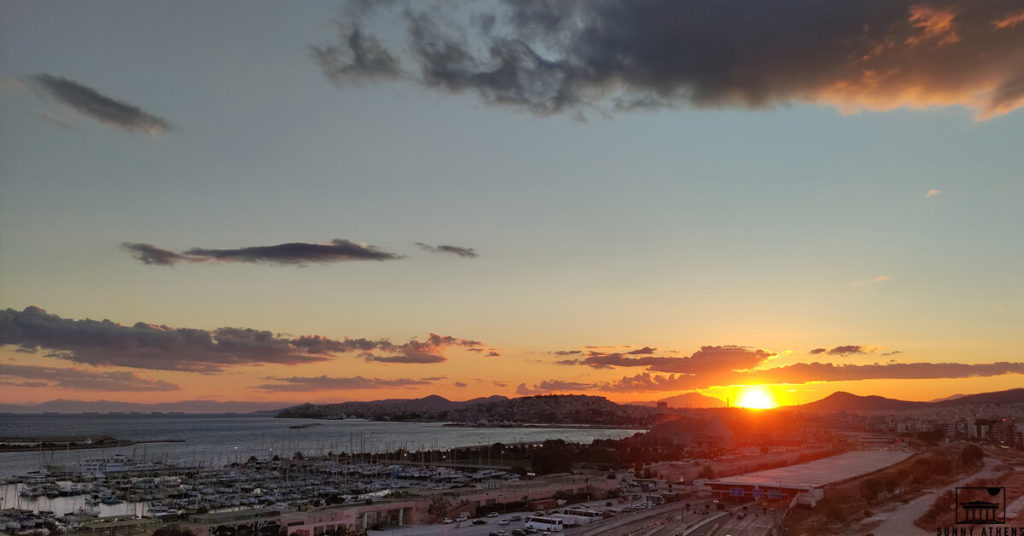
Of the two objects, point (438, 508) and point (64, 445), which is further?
point (64, 445)

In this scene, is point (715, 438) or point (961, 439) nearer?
point (715, 438)

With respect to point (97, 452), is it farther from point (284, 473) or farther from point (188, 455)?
point (284, 473)

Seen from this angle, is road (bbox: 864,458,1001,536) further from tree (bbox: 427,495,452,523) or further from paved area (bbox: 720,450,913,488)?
tree (bbox: 427,495,452,523)

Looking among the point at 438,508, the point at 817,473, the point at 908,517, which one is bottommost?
the point at 817,473

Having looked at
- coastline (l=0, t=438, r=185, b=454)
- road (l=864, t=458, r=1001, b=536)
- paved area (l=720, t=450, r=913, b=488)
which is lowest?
coastline (l=0, t=438, r=185, b=454)

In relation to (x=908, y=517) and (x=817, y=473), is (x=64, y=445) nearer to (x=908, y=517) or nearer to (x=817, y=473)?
(x=817, y=473)

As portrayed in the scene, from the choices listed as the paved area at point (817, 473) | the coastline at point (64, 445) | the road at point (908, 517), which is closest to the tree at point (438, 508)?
the road at point (908, 517)

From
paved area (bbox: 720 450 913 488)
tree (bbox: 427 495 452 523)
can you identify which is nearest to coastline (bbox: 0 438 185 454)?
tree (bbox: 427 495 452 523)

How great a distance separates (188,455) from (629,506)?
80.2 m

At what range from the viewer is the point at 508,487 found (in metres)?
54.2

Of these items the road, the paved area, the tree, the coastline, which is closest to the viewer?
the road

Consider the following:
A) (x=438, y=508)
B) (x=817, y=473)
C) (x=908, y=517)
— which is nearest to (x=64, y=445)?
(x=438, y=508)

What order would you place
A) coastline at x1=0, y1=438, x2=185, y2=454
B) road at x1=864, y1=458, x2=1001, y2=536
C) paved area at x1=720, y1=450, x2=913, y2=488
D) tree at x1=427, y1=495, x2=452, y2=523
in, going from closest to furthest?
road at x1=864, y1=458, x2=1001, y2=536 < tree at x1=427, y1=495, x2=452, y2=523 < paved area at x1=720, y1=450, x2=913, y2=488 < coastline at x1=0, y1=438, x2=185, y2=454

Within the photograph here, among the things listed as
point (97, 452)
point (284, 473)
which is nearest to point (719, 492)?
point (284, 473)
